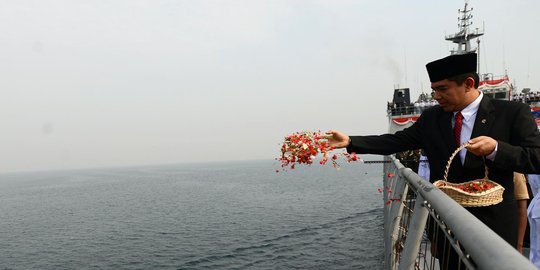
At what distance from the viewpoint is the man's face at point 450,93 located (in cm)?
285

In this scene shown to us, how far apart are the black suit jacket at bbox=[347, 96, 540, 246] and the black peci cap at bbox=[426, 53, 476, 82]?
1.10 ft

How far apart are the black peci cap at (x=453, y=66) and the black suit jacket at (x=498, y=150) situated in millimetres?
334

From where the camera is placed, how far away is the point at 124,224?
46500 mm

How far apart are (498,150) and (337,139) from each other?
4.48 feet

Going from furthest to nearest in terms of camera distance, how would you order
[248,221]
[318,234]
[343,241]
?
[248,221]
[318,234]
[343,241]

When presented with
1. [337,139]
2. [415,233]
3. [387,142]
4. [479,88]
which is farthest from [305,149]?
[479,88]

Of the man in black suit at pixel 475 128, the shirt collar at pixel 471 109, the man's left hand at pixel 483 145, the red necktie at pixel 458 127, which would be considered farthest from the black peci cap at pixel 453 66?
the man's left hand at pixel 483 145

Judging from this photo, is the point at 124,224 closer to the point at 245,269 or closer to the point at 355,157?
the point at 245,269

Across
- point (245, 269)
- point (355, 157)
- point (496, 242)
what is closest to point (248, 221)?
point (245, 269)

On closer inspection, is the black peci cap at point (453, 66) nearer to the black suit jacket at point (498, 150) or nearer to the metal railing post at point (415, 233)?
the black suit jacket at point (498, 150)

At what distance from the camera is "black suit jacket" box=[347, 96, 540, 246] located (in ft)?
8.16

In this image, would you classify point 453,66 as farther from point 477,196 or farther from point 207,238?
point 207,238

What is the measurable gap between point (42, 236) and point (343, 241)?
117ft

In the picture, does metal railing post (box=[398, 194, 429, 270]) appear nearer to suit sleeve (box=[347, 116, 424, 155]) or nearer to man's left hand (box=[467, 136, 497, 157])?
man's left hand (box=[467, 136, 497, 157])
